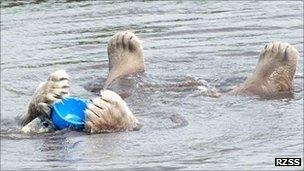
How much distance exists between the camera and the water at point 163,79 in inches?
248

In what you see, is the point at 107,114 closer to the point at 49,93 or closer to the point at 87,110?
the point at 87,110

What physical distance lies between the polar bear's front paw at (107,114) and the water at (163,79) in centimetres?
7

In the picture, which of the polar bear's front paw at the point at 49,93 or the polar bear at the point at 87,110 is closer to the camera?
the polar bear at the point at 87,110

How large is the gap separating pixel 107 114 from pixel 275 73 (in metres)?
1.82

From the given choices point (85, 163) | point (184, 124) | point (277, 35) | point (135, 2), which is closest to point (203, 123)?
point (184, 124)

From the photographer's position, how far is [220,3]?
12570 millimetres

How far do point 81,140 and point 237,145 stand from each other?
1.03m

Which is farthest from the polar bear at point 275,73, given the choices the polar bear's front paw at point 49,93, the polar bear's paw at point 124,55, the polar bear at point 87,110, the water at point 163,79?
the polar bear's front paw at point 49,93

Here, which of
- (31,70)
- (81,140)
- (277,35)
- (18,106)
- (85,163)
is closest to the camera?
(85,163)

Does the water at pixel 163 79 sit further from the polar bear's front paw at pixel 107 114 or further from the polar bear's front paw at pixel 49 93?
the polar bear's front paw at pixel 49 93

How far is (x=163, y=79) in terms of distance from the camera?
28.1 ft

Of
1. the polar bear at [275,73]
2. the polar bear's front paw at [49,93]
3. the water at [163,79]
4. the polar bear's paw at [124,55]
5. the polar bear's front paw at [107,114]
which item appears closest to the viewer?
the water at [163,79]

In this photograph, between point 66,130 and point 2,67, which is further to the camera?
point 2,67

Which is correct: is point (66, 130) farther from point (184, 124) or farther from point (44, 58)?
point (44, 58)
